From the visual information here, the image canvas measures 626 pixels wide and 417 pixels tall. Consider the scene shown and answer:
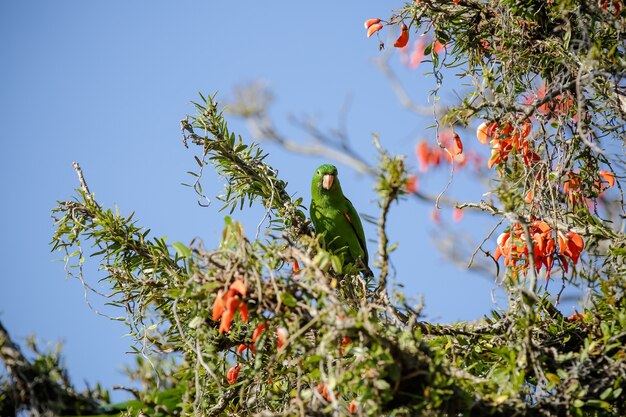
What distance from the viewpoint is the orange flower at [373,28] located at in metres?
2.76

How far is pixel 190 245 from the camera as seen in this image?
1736 mm

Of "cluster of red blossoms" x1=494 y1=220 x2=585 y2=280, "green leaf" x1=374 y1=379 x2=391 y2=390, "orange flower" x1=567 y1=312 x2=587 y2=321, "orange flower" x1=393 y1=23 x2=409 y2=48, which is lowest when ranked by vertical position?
"green leaf" x1=374 y1=379 x2=391 y2=390

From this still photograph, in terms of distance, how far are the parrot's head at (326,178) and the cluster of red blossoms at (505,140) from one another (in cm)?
121

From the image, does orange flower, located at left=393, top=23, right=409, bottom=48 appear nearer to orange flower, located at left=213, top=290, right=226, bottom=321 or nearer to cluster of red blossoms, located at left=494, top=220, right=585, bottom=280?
cluster of red blossoms, located at left=494, top=220, right=585, bottom=280

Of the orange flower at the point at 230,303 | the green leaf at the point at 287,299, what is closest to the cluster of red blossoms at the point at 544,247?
the green leaf at the point at 287,299

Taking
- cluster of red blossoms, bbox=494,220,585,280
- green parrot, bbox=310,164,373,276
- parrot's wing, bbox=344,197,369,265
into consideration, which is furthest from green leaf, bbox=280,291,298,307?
parrot's wing, bbox=344,197,369,265

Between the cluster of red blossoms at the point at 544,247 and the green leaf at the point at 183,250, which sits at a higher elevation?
the cluster of red blossoms at the point at 544,247

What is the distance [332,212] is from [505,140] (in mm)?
1390

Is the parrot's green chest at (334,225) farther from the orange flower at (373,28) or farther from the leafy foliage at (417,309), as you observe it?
the orange flower at (373,28)

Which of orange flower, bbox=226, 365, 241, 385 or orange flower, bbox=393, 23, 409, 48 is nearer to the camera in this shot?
orange flower, bbox=226, 365, 241, 385

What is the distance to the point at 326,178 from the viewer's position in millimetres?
3689

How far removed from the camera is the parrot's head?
3691 mm

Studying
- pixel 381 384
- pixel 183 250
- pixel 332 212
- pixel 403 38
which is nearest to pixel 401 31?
pixel 403 38

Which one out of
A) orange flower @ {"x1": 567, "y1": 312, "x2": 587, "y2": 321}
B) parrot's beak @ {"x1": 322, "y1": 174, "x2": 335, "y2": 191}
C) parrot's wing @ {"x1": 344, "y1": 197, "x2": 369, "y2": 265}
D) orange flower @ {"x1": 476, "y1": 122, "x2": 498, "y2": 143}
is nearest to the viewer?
orange flower @ {"x1": 567, "y1": 312, "x2": 587, "y2": 321}
